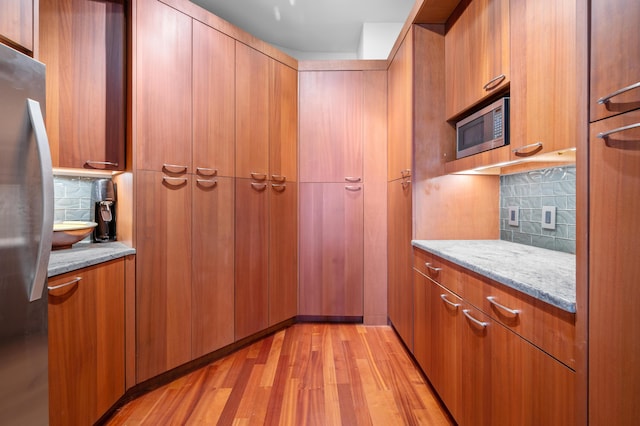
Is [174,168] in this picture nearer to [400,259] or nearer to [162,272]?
[162,272]

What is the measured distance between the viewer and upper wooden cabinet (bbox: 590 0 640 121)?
64 cm

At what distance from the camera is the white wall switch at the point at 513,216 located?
6.30 ft

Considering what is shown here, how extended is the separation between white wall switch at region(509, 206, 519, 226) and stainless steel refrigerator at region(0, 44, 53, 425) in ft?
7.40

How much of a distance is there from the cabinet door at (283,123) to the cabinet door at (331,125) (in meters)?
0.09

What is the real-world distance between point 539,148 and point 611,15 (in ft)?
1.99

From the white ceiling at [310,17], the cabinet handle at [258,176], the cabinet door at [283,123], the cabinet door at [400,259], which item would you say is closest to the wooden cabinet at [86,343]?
the cabinet handle at [258,176]

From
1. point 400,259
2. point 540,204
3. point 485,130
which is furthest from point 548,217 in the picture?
point 400,259

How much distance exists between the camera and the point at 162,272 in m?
1.94

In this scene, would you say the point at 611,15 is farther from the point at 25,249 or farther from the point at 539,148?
the point at 25,249

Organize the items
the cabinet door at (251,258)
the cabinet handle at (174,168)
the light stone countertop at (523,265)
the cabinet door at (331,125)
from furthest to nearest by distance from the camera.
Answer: the cabinet door at (331,125), the cabinet door at (251,258), the cabinet handle at (174,168), the light stone countertop at (523,265)

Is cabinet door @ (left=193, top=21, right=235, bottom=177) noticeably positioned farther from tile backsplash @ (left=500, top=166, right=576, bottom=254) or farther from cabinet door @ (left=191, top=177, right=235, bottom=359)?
tile backsplash @ (left=500, top=166, right=576, bottom=254)

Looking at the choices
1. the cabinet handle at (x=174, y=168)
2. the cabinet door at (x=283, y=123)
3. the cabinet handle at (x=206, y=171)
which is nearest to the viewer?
the cabinet handle at (x=174, y=168)

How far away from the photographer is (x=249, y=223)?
247 centimetres

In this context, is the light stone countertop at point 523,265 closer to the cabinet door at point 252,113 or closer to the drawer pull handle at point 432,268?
the drawer pull handle at point 432,268
